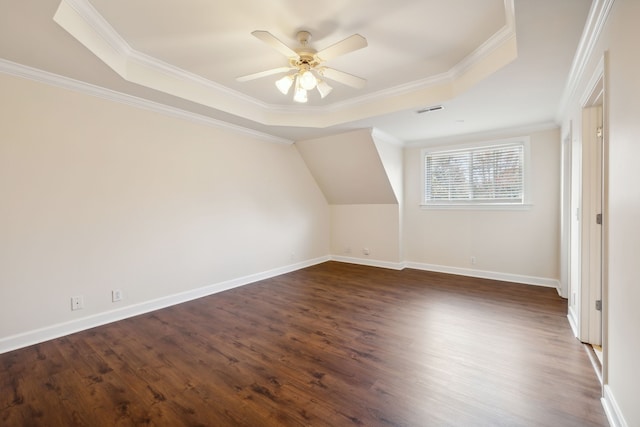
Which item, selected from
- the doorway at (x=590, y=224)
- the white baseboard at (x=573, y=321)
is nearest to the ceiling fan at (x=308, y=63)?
the doorway at (x=590, y=224)

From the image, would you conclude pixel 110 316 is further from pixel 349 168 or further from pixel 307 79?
pixel 349 168

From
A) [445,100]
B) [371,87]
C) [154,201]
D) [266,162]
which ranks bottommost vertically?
[154,201]

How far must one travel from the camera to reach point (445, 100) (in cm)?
308

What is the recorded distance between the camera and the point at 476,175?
4.58 metres

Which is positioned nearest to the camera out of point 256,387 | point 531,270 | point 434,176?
point 256,387

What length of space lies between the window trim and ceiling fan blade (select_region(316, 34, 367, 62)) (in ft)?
11.1

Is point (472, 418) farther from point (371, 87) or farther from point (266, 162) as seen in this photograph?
point (266, 162)

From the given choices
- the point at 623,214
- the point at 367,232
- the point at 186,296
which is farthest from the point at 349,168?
the point at 623,214

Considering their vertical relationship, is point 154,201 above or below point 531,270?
above

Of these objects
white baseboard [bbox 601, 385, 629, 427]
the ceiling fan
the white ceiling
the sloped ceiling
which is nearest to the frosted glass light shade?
the ceiling fan

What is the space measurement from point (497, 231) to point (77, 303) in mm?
5516

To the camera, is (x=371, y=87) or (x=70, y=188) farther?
(x=371, y=87)

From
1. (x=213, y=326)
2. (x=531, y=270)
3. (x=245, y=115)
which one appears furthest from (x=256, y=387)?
(x=531, y=270)

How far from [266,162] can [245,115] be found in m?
1.07
